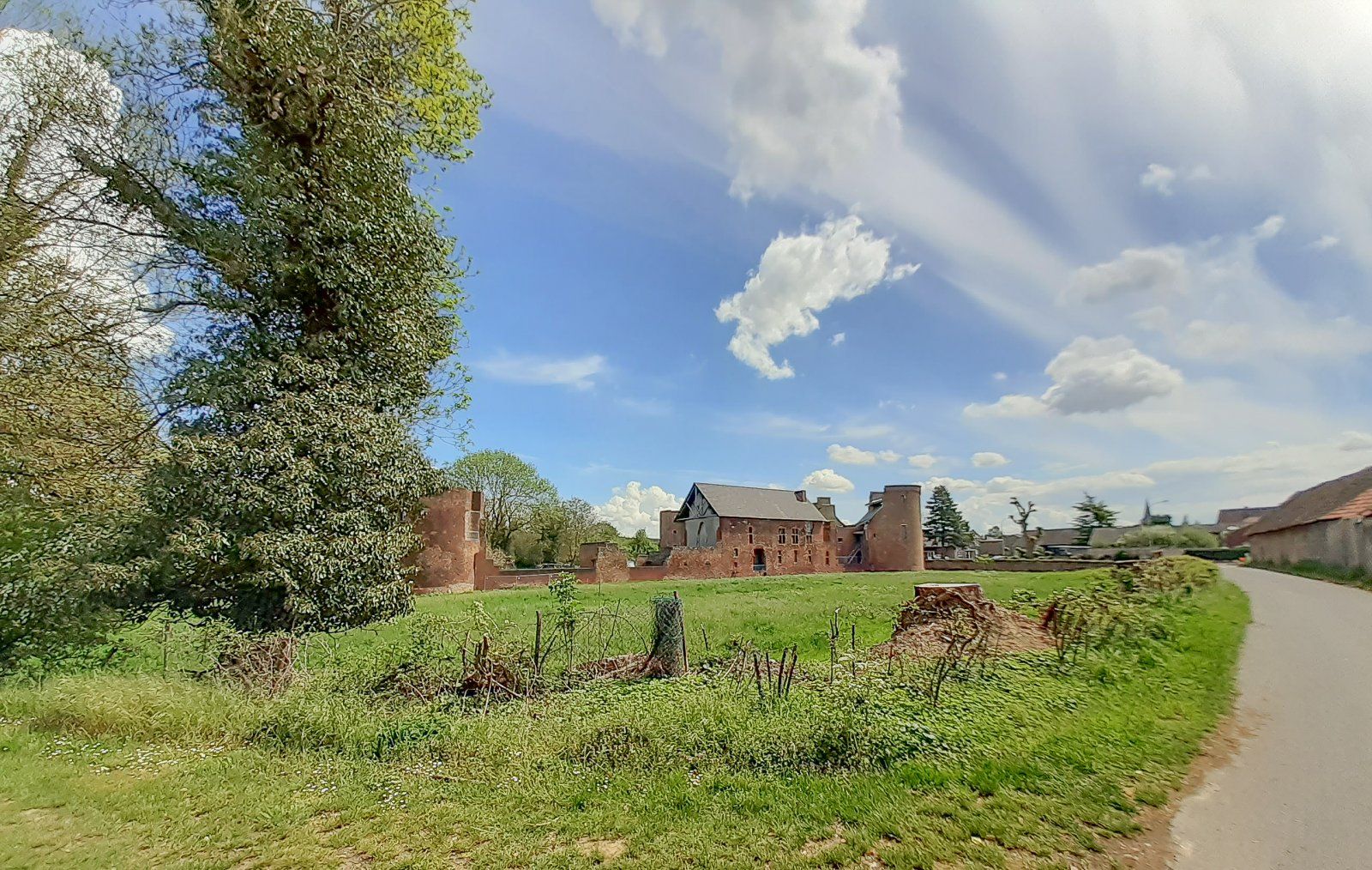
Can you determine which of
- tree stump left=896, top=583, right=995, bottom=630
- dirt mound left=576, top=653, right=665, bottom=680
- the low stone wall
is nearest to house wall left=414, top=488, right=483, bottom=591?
dirt mound left=576, top=653, right=665, bottom=680

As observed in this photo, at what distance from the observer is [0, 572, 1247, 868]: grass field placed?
385 centimetres

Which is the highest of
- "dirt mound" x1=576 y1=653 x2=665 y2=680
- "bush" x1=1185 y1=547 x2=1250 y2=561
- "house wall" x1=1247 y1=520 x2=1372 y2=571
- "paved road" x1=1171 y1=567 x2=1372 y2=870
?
"house wall" x1=1247 y1=520 x2=1372 y2=571

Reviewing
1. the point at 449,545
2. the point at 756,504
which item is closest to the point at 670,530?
the point at 756,504

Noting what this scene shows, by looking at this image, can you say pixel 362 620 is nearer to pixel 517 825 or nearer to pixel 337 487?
pixel 337 487

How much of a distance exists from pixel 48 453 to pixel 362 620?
4179 millimetres

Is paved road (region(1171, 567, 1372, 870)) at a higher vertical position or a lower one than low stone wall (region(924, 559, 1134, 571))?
higher

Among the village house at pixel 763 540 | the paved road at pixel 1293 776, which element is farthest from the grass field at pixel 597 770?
the village house at pixel 763 540

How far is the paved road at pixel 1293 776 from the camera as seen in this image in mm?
3701

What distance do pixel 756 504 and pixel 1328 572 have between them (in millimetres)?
36276

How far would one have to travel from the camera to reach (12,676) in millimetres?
7453

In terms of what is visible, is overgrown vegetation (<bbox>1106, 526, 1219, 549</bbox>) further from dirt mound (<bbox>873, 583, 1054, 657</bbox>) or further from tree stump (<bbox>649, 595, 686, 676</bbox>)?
tree stump (<bbox>649, 595, 686, 676</bbox>)

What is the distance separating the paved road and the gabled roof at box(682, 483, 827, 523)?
4316cm

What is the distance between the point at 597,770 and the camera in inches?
199

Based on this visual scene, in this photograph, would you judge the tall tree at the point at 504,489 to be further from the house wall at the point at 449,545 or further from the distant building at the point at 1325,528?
the distant building at the point at 1325,528
